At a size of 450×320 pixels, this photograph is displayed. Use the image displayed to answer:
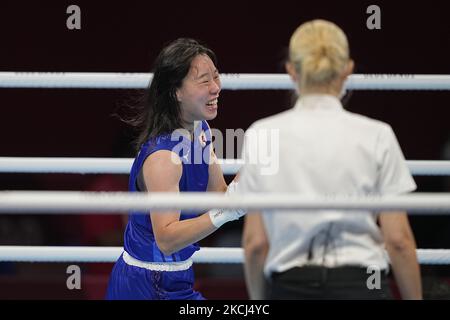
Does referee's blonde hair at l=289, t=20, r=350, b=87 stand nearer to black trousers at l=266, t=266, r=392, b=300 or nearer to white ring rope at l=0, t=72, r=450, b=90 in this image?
black trousers at l=266, t=266, r=392, b=300

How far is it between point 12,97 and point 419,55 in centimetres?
Answer: 216

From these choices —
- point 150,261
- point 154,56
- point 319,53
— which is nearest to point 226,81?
point 150,261

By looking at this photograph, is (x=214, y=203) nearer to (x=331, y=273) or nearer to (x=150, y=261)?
(x=331, y=273)

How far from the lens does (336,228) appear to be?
1.95 m

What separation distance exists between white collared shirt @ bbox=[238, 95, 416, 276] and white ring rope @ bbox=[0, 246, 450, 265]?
3.16 ft

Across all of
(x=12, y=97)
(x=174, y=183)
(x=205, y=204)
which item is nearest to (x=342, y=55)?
(x=205, y=204)

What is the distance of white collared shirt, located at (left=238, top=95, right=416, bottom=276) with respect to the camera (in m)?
1.94

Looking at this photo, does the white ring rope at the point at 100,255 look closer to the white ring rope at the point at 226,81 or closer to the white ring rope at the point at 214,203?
the white ring rope at the point at 226,81

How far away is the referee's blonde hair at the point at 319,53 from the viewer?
1.95 metres

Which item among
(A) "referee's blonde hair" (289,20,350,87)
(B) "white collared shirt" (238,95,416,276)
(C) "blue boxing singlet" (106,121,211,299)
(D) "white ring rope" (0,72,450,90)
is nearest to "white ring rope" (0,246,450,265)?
(C) "blue boxing singlet" (106,121,211,299)

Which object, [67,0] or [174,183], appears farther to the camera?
[67,0]

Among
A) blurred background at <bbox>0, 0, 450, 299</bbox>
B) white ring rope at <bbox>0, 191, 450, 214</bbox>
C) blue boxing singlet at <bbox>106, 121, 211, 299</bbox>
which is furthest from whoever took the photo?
blurred background at <bbox>0, 0, 450, 299</bbox>

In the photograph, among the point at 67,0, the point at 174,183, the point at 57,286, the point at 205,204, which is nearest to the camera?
the point at 205,204

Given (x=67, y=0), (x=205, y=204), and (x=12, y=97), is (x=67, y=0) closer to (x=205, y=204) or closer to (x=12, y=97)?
(x=12, y=97)
